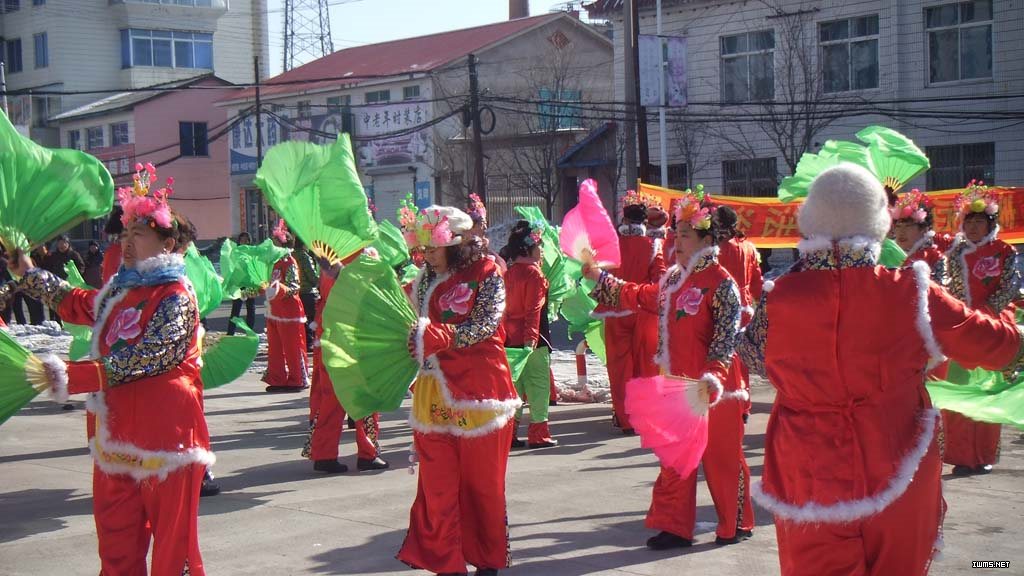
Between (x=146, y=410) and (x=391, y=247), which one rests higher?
(x=391, y=247)

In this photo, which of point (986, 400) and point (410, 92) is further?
point (410, 92)

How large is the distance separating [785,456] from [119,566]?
257 cm

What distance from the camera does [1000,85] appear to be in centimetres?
2334

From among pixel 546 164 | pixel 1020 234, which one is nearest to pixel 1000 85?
pixel 546 164

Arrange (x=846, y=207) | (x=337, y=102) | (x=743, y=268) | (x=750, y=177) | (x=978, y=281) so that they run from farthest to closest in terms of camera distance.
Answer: (x=337, y=102) < (x=750, y=177) < (x=743, y=268) < (x=978, y=281) < (x=846, y=207)

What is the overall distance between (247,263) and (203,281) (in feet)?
19.5

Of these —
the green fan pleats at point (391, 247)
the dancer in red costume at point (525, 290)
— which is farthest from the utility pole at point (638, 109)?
the green fan pleats at point (391, 247)

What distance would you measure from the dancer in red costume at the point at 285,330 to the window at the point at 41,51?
42.0m

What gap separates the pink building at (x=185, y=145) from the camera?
46031 millimetres

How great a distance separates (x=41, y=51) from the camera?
51.3 metres

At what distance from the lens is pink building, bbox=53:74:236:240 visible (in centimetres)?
4603

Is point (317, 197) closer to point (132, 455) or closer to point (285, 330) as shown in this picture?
point (132, 455)

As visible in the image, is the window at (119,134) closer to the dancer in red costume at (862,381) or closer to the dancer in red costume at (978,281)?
the dancer in red costume at (978,281)

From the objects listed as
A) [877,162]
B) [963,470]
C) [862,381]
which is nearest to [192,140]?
[877,162]
